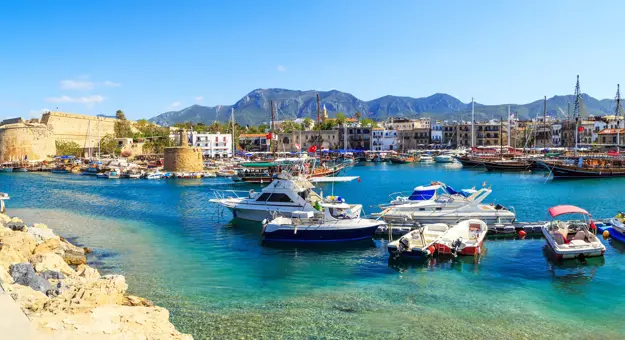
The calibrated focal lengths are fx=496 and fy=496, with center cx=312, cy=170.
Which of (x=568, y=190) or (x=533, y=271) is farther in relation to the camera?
(x=568, y=190)

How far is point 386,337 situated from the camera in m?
13.1

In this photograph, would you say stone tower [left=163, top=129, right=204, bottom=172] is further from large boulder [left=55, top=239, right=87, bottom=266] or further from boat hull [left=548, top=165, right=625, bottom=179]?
large boulder [left=55, top=239, right=87, bottom=266]

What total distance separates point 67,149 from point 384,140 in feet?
237

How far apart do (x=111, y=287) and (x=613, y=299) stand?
15.6 metres

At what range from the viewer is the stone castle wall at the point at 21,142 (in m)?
87.3

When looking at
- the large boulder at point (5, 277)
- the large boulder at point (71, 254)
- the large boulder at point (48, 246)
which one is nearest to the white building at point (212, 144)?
the large boulder at point (71, 254)

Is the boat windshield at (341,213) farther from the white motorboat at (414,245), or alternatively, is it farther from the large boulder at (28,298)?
the large boulder at (28,298)

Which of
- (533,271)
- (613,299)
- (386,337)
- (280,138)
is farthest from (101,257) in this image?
(280,138)

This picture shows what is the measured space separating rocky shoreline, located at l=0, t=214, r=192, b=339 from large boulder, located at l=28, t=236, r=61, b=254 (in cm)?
140

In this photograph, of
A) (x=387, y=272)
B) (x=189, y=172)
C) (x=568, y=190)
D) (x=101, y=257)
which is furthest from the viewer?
(x=189, y=172)

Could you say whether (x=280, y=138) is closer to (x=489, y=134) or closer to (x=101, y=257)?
(x=489, y=134)

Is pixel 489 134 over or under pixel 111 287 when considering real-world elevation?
over

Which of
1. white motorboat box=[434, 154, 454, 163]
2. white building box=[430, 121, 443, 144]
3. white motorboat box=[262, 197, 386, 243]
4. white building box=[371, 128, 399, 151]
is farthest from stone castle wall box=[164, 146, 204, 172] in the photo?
white building box=[430, 121, 443, 144]

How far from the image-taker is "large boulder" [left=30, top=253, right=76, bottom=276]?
52.3 feet
